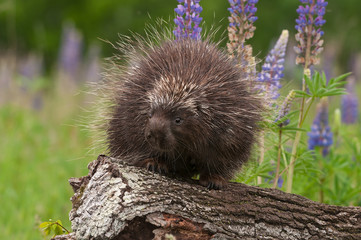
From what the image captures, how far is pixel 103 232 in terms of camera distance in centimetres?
299

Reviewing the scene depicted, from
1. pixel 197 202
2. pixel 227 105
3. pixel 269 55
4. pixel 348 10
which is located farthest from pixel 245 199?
pixel 348 10

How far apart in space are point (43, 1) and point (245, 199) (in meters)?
20.7

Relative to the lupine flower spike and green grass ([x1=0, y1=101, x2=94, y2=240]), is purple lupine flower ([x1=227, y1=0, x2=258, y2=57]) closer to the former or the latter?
the lupine flower spike

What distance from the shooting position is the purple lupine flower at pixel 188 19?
13.4 feet

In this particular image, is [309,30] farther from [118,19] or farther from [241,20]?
[118,19]

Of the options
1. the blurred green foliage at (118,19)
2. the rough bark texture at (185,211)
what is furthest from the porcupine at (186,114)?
the blurred green foliage at (118,19)

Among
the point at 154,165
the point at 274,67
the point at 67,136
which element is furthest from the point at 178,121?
the point at 67,136

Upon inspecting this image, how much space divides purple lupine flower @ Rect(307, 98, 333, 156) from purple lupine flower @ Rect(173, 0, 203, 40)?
204cm

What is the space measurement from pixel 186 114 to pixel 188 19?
112cm

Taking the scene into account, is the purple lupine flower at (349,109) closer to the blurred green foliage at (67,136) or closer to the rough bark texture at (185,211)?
the blurred green foliage at (67,136)

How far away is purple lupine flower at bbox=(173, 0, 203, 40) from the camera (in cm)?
409

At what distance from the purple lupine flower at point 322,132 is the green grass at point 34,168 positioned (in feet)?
7.82

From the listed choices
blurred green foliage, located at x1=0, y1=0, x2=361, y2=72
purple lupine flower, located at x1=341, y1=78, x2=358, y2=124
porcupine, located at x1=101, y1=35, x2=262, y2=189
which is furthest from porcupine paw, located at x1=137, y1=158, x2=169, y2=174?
blurred green foliage, located at x1=0, y1=0, x2=361, y2=72

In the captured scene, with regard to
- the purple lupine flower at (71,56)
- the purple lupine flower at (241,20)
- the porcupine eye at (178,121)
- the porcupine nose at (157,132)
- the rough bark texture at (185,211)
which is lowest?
the rough bark texture at (185,211)
